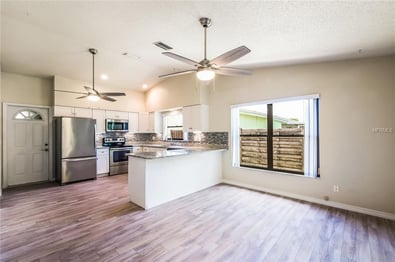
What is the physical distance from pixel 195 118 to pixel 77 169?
3.57m

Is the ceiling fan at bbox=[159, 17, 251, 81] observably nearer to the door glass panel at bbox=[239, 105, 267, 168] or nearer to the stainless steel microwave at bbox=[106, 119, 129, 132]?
the door glass panel at bbox=[239, 105, 267, 168]

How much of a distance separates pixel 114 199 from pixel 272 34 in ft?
13.7

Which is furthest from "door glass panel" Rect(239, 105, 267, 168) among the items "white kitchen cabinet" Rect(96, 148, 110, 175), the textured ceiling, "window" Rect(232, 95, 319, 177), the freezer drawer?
the freezer drawer

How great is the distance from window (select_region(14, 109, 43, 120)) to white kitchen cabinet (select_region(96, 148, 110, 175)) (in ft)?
6.02

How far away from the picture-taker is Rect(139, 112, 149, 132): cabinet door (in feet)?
23.4

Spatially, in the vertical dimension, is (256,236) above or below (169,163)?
below

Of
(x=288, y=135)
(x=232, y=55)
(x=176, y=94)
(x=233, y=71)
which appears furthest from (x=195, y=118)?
(x=232, y=55)

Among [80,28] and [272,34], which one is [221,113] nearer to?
[272,34]

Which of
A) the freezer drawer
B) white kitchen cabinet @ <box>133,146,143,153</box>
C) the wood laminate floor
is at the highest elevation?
white kitchen cabinet @ <box>133,146,143,153</box>

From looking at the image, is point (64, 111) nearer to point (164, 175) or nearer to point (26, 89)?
point (26, 89)

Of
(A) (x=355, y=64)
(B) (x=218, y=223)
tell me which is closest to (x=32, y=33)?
(B) (x=218, y=223)

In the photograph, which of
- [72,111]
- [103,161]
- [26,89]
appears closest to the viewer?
[26,89]

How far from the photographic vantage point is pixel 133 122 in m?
6.97

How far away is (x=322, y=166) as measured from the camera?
147 inches
